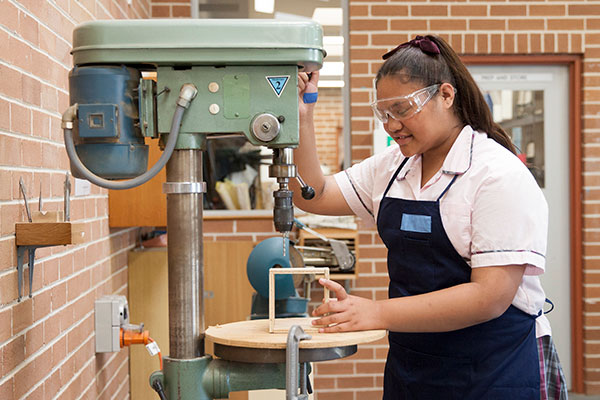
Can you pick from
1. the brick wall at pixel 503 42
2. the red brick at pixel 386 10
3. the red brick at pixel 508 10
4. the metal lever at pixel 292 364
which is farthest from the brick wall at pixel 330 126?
the metal lever at pixel 292 364

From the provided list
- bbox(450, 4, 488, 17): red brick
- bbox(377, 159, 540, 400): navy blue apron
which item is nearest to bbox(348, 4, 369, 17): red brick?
bbox(450, 4, 488, 17): red brick

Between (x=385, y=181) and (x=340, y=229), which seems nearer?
(x=385, y=181)

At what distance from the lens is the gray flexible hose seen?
4.33 ft

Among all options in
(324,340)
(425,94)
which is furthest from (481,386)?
(425,94)

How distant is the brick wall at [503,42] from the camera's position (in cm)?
406

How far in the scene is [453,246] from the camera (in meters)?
1.66

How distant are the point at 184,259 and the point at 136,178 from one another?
0.19 metres

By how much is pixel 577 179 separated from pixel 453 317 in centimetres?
307

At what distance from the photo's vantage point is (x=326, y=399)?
405cm

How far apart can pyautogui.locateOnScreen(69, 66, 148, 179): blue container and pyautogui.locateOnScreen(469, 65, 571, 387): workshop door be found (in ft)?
10.8

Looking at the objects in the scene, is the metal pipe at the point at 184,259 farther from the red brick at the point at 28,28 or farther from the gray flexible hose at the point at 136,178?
the red brick at the point at 28,28

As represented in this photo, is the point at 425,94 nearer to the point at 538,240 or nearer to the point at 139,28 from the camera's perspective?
the point at 538,240

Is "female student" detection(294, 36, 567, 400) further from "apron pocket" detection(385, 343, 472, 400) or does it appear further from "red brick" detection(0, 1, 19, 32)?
"red brick" detection(0, 1, 19, 32)

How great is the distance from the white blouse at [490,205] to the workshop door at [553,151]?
271cm
